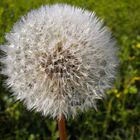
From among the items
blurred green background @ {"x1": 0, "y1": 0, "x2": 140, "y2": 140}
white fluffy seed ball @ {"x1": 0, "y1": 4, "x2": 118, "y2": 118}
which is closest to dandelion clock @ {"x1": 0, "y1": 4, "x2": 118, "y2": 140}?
white fluffy seed ball @ {"x1": 0, "y1": 4, "x2": 118, "y2": 118}

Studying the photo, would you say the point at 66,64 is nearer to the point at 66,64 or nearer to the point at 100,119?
the point at 66,64

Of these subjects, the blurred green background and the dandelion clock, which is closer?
the dandelion clock

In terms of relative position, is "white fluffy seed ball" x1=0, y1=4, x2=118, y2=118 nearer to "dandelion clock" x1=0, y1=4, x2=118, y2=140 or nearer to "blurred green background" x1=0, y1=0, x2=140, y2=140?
"dandelion clock" x1=0, y1=4, x2=118, y2=140

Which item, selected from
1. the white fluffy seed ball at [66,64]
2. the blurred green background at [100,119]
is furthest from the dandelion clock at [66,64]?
the blurred green background at [100,119]

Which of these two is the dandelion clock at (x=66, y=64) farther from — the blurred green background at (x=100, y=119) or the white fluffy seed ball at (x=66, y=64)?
the blurred green background at (x=100, y=119)

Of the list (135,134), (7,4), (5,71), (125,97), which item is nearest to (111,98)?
(125,97)

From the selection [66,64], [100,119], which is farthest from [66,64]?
[100,119]

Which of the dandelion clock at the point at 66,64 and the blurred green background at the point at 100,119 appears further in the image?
the blurred green background at the point at 100,119

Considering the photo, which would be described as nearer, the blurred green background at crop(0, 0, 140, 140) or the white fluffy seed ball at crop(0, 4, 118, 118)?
the white fluffy seed ball at crop(0, 4, 118, 118)
